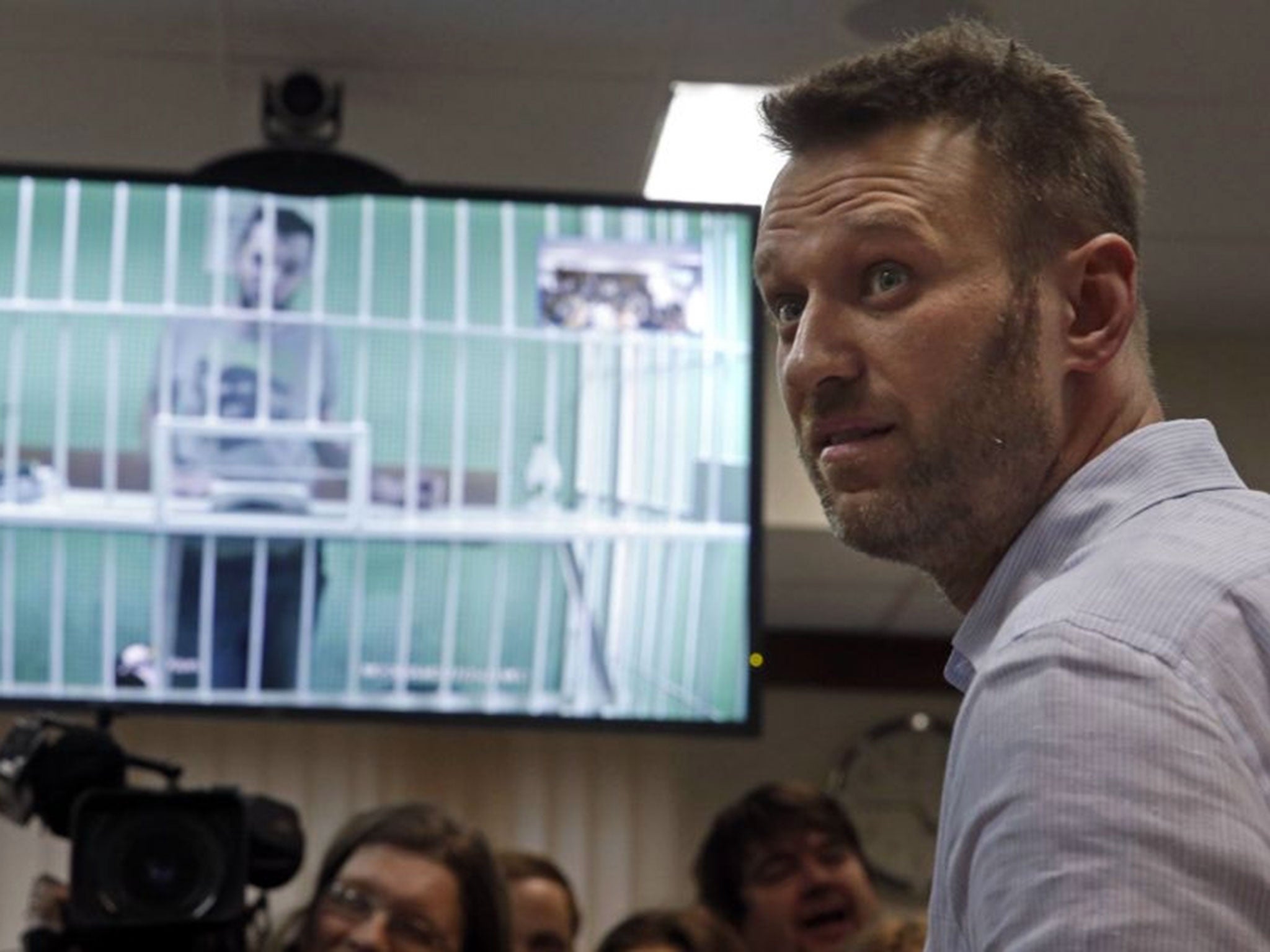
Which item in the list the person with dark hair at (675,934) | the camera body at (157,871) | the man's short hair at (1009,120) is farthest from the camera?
the person with dark hair at (675,934)

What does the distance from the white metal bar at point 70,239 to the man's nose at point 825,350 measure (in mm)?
2047

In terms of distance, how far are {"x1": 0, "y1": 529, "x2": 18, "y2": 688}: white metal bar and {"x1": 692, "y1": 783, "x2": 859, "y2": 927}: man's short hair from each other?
0.89 metres

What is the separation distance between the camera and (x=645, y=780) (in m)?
5.29

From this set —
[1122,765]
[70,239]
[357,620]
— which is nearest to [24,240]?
[70,239]

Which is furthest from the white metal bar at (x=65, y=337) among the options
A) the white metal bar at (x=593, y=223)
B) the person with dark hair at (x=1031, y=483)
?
the person with dark hair at (x=1031, y=483)

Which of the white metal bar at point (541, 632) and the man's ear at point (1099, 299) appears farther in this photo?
the white metal bar at point (541, 632)

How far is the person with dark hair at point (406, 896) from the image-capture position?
2.20 meters

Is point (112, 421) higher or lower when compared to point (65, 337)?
lower

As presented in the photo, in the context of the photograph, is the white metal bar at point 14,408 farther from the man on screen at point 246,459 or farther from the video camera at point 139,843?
the video camera at point 139,843

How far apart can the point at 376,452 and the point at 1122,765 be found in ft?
7.07

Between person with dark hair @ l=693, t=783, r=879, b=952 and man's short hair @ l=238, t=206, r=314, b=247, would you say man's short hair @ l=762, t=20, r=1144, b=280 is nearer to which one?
person with dark hair @ l=693, t=783, r=879, b=952

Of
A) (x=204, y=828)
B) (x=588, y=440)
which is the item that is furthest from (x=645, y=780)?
(x=204, y=828)

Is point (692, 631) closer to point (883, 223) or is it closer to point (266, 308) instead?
point (266, 308)

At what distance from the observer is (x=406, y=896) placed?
2.22 meters
